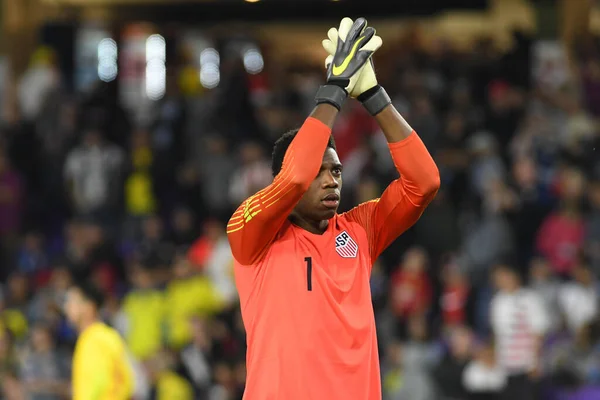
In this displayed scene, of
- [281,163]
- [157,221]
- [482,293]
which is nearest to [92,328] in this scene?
[281,163]

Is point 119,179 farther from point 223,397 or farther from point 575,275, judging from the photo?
point 575,275

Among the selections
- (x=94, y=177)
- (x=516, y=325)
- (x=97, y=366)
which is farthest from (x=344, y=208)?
(x=97, y=366)

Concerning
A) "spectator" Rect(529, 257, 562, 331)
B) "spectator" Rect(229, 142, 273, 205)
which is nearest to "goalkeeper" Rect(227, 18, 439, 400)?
"spectator" Rect(529, 257, 562, 331)

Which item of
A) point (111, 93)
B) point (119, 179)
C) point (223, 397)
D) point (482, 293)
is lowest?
point (223, 397)

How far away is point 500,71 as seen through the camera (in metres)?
14.0

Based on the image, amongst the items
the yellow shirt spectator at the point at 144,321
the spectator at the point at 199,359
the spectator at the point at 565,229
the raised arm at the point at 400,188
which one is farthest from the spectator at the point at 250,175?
the raised arm at the point at 400,188

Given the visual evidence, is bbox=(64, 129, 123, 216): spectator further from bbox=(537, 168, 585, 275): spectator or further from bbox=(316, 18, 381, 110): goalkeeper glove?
bbox=(316, 18, 381, 110): goalkeeper glove

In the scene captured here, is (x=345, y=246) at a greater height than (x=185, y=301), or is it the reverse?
(x=345, y=246)

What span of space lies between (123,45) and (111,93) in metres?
3.82

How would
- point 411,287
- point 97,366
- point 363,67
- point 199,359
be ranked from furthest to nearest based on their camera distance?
point 411,287, point 199,359, point 97,366, point 363,67

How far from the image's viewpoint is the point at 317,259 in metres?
4.04

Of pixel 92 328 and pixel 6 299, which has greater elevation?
pixel 92 328

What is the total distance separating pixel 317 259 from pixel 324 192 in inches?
9.3

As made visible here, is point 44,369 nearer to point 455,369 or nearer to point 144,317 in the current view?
point 144,317
